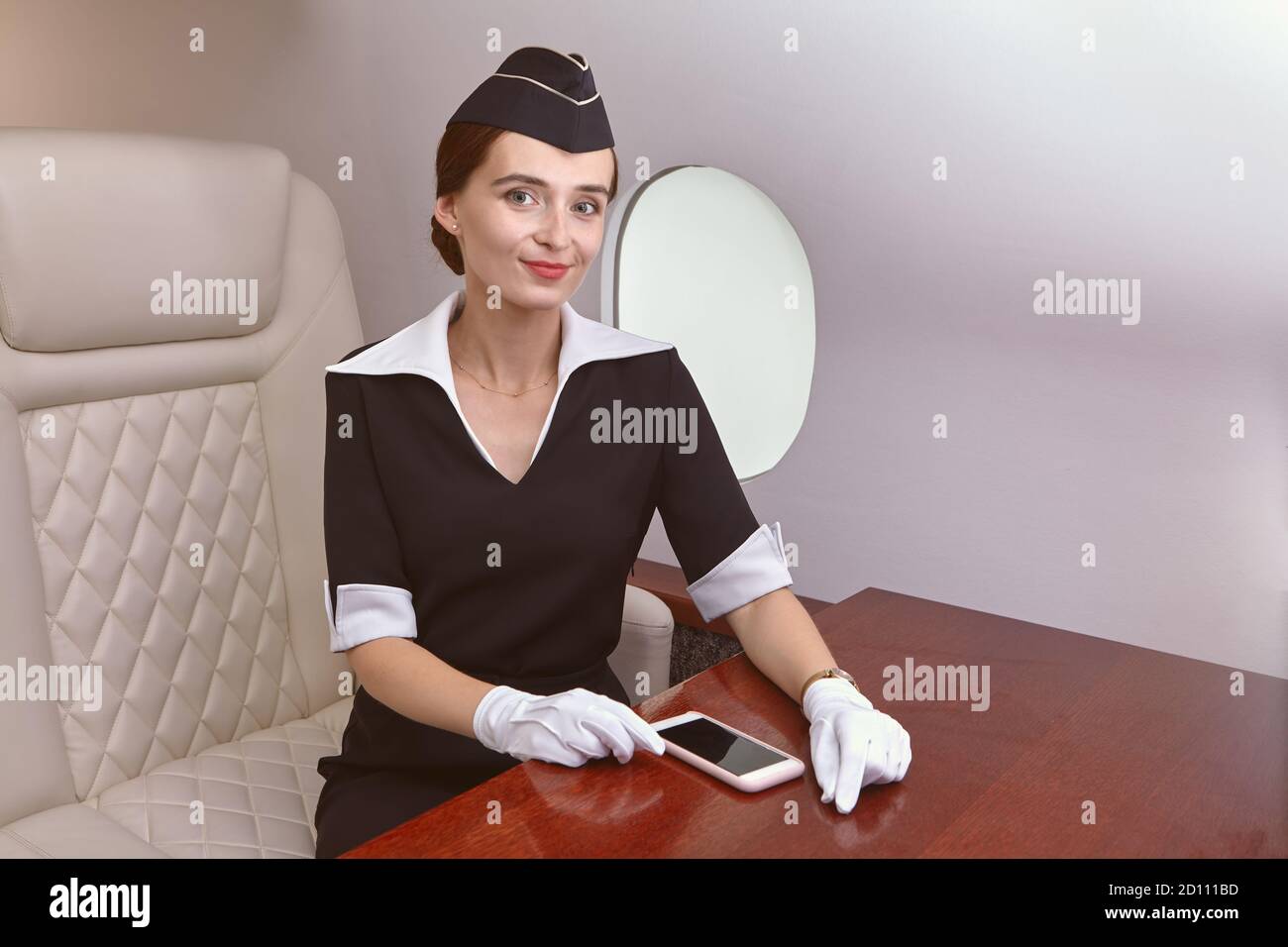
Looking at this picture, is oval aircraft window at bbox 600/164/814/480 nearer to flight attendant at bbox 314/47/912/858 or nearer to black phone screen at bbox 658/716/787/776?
flight attendant at bbox 314/47/912/858

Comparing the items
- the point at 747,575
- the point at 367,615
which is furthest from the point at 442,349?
the point at 747,575

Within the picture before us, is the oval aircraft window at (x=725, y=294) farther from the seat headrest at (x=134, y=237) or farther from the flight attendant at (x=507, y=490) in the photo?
the seat headrest at (x=134, y=237)

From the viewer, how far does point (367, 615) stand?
1.16m

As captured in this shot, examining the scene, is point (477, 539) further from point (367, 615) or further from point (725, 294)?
point (725, 294)

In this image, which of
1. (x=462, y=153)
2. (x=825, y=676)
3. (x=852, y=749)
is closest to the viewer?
(x=852, y=749)

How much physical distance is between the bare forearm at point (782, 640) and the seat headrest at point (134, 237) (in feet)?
2.77

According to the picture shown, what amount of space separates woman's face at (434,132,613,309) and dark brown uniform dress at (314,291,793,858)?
0.13m

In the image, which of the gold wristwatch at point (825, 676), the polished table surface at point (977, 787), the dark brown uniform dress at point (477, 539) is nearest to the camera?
the polished table surface at point (977, 787)

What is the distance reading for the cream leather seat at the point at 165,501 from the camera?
128 centimetres

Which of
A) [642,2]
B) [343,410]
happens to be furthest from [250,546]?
[642,2]

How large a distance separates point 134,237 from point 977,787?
1.20m

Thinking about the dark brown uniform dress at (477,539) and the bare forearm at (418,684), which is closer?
the bare forearm at (418,684)

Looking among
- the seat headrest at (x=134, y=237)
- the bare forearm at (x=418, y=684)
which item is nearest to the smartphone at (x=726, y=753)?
the bare forearm at (x=418, y=684)

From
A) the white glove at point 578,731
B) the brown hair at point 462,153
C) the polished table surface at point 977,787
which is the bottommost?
the polished table surface at point 977,787
